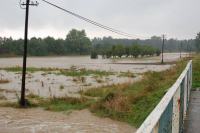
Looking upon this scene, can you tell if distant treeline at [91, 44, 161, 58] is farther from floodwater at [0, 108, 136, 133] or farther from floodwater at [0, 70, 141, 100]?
floodwater at [0, 108, 136, 133]

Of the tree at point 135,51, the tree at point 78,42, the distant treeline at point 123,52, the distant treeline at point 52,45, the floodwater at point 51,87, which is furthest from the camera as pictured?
the tree at point 78,42

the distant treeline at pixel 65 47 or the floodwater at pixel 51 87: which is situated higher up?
the distant treeline at pixel 65 47

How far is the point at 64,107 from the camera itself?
708 inches

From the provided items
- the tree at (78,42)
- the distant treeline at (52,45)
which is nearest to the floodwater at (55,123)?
the distant treeline at (52,45)

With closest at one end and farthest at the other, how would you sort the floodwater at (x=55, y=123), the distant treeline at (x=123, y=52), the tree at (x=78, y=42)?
the floodwater at (x=55, y=123) → the distant treeline at (x=123, y=52) → the tree at (x=78, y=42)

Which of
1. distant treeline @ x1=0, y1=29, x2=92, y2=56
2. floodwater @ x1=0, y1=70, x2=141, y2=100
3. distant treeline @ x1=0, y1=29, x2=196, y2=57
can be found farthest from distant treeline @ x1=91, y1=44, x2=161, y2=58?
floodwater @ x1=0, y1=70, x2=141, y2=100

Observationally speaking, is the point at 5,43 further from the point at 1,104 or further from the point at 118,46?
the point at 1,104

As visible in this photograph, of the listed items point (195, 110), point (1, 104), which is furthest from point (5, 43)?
point (195, 110)

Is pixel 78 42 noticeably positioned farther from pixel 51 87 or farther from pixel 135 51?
pixel 51 87

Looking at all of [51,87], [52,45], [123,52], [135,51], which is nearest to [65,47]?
[52,45]

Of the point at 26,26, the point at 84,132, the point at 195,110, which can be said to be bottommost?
the point at 84,132

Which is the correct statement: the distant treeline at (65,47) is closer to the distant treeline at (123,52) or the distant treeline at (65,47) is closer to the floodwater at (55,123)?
the distant treeline at (123,52)

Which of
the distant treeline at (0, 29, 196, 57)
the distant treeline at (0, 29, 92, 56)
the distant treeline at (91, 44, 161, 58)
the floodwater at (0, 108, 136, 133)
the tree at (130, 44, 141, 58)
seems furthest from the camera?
the distant treeline at (0, 29, 92, 56)

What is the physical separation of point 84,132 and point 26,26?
25.2 ft
